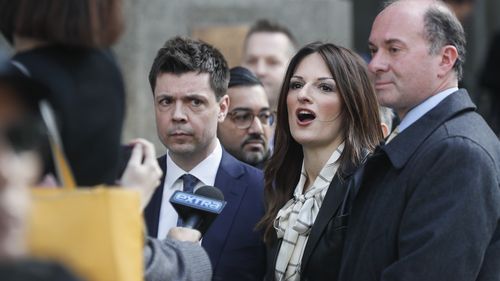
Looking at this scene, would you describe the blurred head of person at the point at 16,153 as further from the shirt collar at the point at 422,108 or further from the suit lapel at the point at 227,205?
the suit lapel at the point at 227,205

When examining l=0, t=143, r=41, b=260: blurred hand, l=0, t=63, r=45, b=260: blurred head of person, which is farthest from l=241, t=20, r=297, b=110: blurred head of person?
l=0, t=143, r=41, b=260: blurred hand

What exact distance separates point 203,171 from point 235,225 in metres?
0.35

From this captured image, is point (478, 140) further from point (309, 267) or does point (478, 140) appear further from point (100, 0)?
point (100, 0)

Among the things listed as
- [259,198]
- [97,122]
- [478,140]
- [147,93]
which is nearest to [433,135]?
[478,140]

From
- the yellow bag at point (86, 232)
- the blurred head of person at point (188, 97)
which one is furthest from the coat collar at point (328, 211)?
the yellow bag at point (86, 232)

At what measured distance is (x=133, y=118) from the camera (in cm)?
910

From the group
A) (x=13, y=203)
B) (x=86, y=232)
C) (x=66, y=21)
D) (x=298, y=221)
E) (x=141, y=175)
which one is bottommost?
(x=298, y=221)

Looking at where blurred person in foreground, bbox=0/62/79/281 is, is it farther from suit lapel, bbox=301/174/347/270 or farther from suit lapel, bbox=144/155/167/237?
suit lapel, bbox=144/155/167/237

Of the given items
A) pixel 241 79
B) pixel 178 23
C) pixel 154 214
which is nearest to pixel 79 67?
pixel 154 214

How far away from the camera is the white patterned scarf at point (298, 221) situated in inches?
191

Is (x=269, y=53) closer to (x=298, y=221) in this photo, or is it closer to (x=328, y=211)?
(x=298, y=221)

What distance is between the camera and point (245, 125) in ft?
21.2

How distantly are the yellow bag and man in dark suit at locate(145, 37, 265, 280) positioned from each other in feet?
6.95

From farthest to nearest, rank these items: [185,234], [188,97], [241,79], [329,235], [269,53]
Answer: [269,53]
[241,79]
[188,97]
[329,235]
[185,234]
